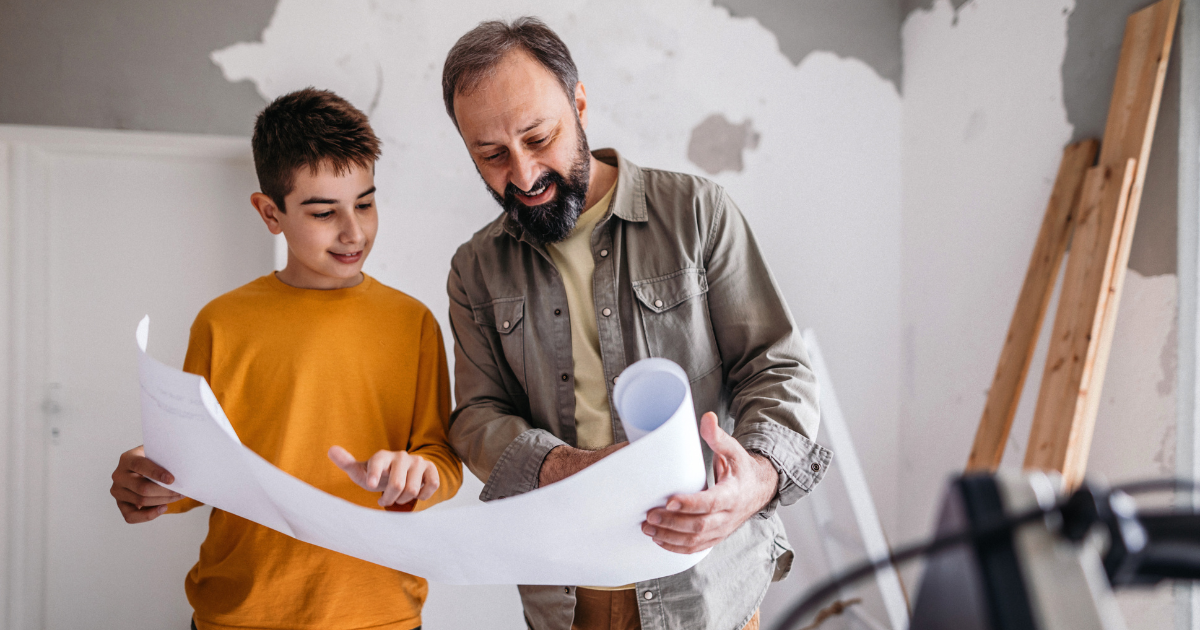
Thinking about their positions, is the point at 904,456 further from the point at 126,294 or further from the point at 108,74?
the point at 108,74

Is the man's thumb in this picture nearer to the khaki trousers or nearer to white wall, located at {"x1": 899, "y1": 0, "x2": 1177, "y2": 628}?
the khaki trousers

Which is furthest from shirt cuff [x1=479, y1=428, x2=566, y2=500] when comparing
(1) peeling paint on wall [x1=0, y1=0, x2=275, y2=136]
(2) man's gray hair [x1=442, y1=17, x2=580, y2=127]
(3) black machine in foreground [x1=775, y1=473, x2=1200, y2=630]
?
(1) peeling paint on wall [x1=0, y1=0, x2=275, y2=136]

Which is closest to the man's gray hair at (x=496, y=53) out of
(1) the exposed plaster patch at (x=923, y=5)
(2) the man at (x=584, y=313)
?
(2) the man at (x=584, y=313)

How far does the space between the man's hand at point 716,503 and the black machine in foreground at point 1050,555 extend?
1.08ft

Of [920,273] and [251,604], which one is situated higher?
[920,273]

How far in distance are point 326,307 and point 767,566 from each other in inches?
33.1

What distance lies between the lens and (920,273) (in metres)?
2.02

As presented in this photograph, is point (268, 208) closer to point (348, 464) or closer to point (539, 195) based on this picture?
point (539, 195)

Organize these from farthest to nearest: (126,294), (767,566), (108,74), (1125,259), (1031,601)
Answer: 1. (126,294)
2. (108,74)
3. (1125,259)
4. (767,566)
5. (1031,601)

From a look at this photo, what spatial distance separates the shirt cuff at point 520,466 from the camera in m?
0.88

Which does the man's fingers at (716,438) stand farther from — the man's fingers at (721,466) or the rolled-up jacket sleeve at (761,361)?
the rolled-up jacket sleeve at (761,361)

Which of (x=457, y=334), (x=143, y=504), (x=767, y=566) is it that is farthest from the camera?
(x=457, y=334)

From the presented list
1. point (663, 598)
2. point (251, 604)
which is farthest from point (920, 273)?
point (251, 604)

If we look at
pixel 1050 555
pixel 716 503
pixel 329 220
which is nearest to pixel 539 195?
pixel 329 220
